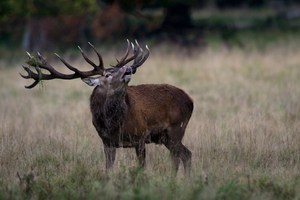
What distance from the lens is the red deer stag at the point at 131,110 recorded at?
9344 mm

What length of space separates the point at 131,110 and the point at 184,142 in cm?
168

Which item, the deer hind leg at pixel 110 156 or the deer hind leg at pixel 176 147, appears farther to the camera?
the deer hind leg at pixel 176 147

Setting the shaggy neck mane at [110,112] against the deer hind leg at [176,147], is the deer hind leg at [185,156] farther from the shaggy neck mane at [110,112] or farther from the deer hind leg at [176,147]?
the shaggy neck mane at [110,112]

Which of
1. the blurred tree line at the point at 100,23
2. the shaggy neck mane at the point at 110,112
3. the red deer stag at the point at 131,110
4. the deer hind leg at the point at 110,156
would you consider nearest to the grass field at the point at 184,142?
the deer hind leg at the point at 110,156

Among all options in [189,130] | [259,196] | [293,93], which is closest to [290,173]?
[259,196]

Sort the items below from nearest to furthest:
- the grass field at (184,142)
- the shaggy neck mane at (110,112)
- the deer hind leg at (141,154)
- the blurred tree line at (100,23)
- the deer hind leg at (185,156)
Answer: the grass field at (184,142), the shaggy neck mane at (110,112), the deer hind leg at (141,154), the deer hind leg at (185,156), the blurred tree line at (100,23)

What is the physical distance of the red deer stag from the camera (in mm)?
9344

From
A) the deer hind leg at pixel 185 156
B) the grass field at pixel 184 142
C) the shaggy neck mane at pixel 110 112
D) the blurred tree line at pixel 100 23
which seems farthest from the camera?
the blurred tree line at pixel 100 23

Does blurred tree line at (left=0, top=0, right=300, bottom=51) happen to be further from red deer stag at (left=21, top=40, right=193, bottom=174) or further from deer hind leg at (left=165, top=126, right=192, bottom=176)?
deer hind leg at (left=165, top=126, right=192, bottom=176)

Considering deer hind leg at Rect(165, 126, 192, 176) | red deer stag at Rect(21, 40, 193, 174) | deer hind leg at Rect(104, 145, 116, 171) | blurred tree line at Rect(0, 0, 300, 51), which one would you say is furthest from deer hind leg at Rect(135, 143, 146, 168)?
blurred tree line at Rect(0, 0, 300, 51)

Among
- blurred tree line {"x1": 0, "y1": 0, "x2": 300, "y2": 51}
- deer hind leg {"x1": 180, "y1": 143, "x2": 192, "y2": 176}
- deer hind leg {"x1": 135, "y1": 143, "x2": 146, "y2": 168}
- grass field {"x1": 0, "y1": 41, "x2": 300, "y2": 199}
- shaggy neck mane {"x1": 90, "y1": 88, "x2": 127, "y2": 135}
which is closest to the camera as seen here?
grass field {"x1": 0, "y1": 41, "x2": 300, "y2": 199}

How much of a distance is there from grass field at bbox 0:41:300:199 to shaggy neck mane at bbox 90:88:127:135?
1.49 ft

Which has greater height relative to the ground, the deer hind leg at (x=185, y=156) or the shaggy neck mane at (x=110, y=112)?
the shaggy neck mane at (x=110, y=112)

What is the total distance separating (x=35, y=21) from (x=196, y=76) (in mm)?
13564
